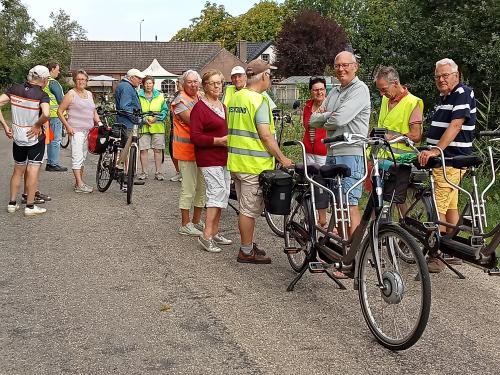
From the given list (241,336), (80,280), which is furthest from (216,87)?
(241,336)

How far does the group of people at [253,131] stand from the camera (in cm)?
606

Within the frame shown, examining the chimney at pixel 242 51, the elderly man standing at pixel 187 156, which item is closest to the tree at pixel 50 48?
the chimney at pixel 242 51

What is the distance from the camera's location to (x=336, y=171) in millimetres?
5477

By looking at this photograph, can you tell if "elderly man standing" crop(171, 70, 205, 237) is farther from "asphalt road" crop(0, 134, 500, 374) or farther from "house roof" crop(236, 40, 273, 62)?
"house roof" crop(236, 40, 273, 62)

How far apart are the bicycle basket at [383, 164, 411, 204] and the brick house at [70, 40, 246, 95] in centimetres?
6968

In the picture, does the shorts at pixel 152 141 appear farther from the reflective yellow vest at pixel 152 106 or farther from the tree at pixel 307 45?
the tree at pixel 307 45

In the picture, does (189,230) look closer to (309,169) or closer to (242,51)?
(309,169)

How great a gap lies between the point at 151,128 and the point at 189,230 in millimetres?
4980

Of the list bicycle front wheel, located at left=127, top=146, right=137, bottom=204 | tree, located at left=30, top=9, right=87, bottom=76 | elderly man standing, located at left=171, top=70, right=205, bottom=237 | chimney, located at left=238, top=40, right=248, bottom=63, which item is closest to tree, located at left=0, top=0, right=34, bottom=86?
tree, located at left=30, top=9, right=87, bottom=76

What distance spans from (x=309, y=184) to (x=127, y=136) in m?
5.62

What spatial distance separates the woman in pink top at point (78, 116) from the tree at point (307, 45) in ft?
206

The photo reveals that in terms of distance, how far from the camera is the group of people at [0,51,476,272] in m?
6.06

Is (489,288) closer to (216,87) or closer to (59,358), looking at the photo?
(216,87)

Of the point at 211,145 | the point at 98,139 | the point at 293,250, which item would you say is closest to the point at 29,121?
the point at 98,139
